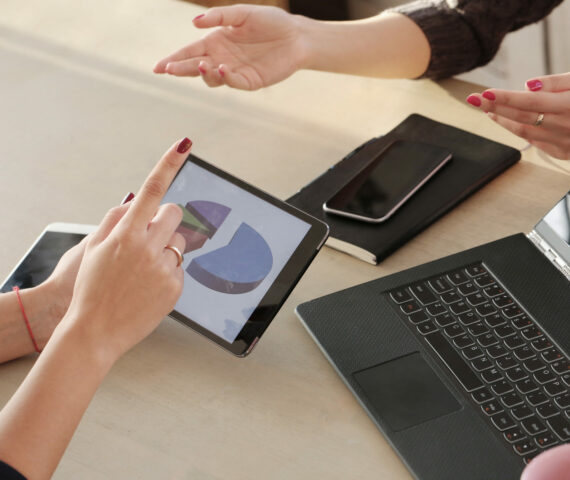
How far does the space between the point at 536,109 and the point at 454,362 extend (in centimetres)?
35

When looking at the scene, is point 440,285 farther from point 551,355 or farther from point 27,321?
point 27,321

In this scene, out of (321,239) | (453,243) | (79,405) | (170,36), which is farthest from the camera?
(170,36)

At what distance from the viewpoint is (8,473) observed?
0.58m

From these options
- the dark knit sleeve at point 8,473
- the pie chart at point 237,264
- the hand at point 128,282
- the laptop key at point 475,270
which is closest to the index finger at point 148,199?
the hand at point 128,282

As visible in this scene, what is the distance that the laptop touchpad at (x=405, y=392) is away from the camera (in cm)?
66

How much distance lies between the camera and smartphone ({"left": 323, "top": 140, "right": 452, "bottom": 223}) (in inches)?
33.4

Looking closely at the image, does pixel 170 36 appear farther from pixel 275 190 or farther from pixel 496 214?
pixel 496 214

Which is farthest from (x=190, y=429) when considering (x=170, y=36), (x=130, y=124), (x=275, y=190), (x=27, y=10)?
(x=27, y=10)

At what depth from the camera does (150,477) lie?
0.64 metres

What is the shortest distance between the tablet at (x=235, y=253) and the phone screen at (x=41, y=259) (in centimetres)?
17

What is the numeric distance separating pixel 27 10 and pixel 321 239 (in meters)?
0.86

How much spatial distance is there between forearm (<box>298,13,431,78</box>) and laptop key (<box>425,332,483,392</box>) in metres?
0.49

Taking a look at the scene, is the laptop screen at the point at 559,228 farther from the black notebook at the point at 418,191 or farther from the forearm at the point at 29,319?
the forearm at the point at 29,319

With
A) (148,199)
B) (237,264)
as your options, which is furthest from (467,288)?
(148,199)
